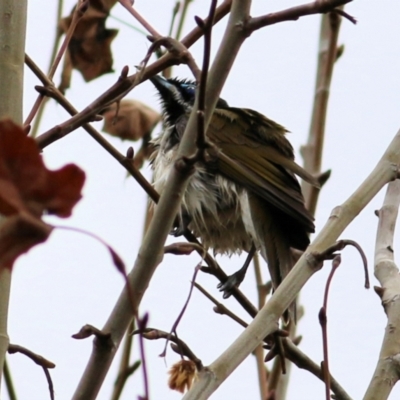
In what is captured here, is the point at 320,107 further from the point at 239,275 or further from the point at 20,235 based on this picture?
the point at 20,235

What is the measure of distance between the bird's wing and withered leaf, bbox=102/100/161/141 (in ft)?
1.65

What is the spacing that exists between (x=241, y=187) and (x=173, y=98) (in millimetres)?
792

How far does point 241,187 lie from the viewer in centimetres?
401

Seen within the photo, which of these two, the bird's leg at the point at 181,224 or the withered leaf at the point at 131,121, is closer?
the withered leaf at the point at 131,121

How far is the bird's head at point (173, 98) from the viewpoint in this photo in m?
4.45

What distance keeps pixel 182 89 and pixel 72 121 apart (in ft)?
8.95

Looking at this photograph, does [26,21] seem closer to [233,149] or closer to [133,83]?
[133,83]

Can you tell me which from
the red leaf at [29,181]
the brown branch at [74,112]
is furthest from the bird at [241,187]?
the red leaf at [29,181]

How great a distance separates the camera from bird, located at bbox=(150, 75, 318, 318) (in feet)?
12.6

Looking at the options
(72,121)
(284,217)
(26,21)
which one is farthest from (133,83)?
(284,217)

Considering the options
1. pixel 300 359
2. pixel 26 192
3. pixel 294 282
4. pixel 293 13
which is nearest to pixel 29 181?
pixel 26 192

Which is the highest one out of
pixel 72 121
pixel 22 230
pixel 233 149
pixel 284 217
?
pixel 233 149

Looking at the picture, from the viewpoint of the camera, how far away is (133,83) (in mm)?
1960

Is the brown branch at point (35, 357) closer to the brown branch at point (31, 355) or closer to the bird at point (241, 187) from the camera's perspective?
the brown branch at point (31, 355)
